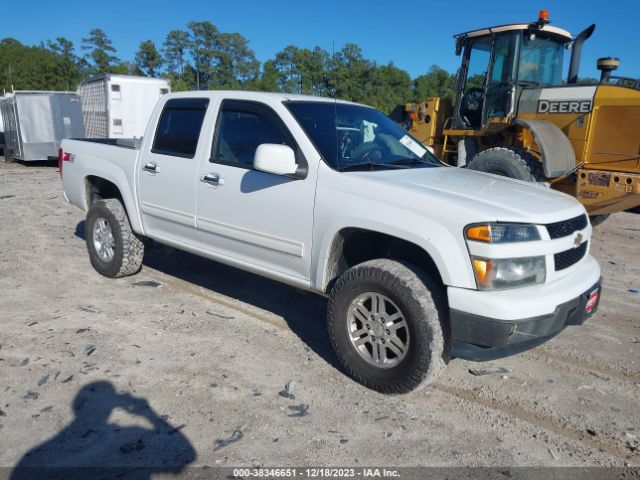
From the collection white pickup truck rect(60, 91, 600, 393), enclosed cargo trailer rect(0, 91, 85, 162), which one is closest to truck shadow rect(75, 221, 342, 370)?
white pickup truck rect(60, 91, 600, 393)

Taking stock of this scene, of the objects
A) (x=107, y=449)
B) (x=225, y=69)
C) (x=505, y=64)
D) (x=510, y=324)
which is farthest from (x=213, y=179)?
(x=225, y=69)

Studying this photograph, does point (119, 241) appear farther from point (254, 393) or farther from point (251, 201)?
point (254, 393)

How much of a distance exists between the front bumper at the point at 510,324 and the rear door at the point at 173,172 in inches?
100

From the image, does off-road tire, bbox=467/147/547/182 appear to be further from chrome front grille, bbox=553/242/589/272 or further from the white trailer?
the white trailer

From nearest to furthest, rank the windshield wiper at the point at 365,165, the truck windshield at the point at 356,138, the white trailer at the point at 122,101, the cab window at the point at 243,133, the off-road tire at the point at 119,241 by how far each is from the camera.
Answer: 1. the windshield wiper at the point at 365,165
2. the truck windshield at the point at 356,138
3. the cab window at the point at 243,133
4. the off-road tire at the point at 119,241
5. the white trailer at the point at 122,101

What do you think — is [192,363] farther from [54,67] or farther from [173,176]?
[54,67]

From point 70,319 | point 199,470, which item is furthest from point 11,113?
point 199,470

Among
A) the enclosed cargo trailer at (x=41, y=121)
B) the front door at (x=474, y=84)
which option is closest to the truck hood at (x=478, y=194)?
the front door at (x=474, y=84)

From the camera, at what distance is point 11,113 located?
1805 cm

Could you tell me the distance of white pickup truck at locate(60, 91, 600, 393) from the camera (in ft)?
10.2

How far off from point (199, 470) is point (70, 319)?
97.9 inches

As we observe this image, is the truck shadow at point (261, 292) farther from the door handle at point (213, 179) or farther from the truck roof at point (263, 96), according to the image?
the truck roof at point (263, 96)

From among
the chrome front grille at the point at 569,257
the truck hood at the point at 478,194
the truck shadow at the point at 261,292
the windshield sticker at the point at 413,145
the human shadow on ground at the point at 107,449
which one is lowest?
the truck shadow at the point at 261,292

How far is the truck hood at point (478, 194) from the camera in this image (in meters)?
3.18
